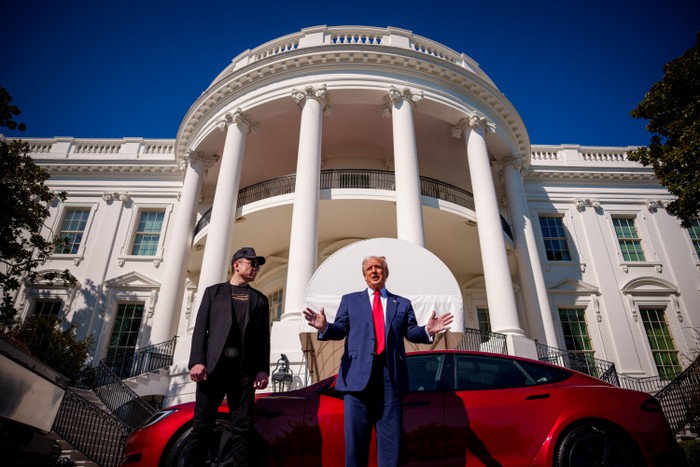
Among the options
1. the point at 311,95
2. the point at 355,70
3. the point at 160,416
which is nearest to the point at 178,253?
the point at 311,95

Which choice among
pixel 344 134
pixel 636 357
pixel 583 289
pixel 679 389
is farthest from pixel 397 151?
pixel 636 357

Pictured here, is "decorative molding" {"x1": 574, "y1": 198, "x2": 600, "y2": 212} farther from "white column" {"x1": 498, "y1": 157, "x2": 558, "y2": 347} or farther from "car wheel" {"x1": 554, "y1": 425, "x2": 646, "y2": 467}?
"car wheel" {"x1": 554, "y1": 425, "x2": 646, "y2": 467}

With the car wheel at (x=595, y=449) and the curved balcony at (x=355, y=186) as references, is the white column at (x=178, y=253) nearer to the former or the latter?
the curved balcony at (x=355, y=186)

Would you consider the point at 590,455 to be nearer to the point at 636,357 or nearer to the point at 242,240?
the point at 242,240

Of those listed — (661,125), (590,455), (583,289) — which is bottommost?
(590,455)

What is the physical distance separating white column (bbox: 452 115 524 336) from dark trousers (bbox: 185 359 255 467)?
9.58 m

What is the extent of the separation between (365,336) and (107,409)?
949 centimetres

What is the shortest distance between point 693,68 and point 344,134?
11090mm

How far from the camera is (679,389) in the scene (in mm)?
8836

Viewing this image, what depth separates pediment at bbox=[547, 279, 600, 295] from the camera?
55.2ft

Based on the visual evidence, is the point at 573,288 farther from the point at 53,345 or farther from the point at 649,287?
the point at 53,345

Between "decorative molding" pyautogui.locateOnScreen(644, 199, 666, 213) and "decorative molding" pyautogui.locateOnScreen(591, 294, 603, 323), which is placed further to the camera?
"decorative molding" pyautogui.locateOnScreen(644, 199, 666, 213)

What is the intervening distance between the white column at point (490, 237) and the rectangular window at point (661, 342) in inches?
321

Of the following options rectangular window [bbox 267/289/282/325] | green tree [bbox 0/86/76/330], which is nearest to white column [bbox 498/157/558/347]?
rectangular window [bbox 267/289/282/325]
